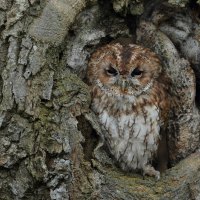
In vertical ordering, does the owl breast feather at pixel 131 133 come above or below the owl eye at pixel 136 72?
below

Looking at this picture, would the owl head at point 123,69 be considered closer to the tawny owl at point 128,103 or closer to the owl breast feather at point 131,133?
the tawny owl at point 128,103

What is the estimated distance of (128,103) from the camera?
3717 mm

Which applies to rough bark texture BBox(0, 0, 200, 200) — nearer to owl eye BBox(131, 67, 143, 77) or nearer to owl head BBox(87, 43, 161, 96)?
owl head BBox(87, 43, 161, 96)

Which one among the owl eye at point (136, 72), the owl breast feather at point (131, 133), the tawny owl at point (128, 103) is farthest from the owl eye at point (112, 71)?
the owl breast feather at point (131, 133)

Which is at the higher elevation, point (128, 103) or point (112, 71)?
point (112, 71)

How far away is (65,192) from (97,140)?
1.34 feet

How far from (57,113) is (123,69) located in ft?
1.83

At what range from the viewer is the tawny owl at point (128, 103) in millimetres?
3678

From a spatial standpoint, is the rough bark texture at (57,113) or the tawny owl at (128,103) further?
the tawny owl at (128,103)

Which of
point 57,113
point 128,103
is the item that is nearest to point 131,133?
point 128,103

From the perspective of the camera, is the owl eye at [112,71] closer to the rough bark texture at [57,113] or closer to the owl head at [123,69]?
the owl head at [123,69]

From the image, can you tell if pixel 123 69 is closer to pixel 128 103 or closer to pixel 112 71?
pixel 112 71

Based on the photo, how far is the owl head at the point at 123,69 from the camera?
3604 millimetres

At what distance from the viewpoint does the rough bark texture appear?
10.6 ft
